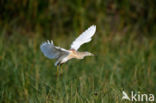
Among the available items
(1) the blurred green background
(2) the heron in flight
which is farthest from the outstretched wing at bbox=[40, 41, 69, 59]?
(1) the blurred green background

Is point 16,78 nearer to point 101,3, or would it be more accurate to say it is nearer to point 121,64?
Result: point 121,64

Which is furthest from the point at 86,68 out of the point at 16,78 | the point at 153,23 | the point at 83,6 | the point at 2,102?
the point at 153,23

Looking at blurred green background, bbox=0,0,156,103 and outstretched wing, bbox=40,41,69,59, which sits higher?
blurred green background, bbox=0,0,156,103

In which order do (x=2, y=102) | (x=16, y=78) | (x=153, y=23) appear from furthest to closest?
(x=153, y=23)
(x=16, y=78)
(x=2, y=102)

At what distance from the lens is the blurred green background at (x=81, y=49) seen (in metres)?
A: 3.66

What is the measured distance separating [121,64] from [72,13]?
1836 mm

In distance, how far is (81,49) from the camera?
16.6 feet

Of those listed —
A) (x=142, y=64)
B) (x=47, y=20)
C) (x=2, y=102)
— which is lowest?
(x=2, y=102)

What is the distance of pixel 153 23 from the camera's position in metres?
6.96

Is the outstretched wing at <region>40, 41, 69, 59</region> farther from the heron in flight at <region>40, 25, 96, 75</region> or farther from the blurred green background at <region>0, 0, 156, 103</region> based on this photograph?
the blurred green background at <region>0, 0, 156, 103</region>

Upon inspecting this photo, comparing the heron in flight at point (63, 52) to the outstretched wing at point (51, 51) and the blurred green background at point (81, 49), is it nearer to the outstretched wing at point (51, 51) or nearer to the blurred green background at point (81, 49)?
the outstretched wing at point (51, 51)

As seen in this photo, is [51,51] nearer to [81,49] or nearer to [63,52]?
[63,52]

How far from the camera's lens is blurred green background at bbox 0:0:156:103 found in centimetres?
366

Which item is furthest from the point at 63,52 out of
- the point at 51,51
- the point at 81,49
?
the point at 81,49
